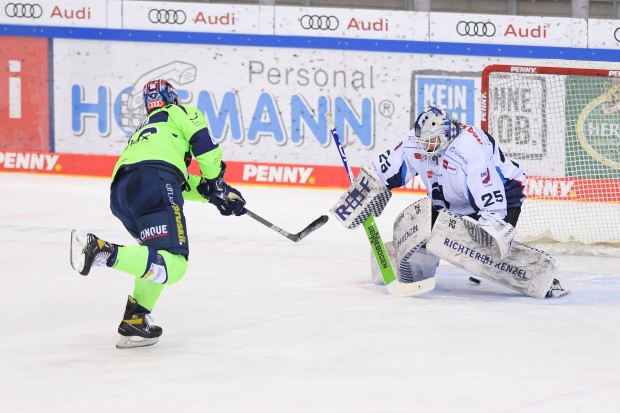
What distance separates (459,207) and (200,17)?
558 cm

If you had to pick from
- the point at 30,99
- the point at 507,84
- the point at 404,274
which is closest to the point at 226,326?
the point at 404,274

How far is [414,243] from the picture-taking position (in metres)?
5.54

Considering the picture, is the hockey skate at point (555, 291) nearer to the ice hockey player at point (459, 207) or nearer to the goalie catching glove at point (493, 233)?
the ice hockey player at point (459, 207)

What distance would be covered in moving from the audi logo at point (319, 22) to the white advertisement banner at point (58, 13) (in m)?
1.92

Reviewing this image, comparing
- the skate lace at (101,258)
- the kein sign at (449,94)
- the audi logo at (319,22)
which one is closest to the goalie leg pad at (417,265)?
the skate lace at (101,258)

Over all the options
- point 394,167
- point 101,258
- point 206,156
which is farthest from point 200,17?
point 101,258

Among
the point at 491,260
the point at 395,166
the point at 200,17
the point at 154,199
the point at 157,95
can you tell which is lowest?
the point at 491,260

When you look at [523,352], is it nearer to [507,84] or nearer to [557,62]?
[507,84]

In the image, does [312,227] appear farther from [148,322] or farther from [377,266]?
[148,322]

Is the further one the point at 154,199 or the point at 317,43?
the point at 317,43

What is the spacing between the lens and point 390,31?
10.4 m

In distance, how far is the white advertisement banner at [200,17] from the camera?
416 inches

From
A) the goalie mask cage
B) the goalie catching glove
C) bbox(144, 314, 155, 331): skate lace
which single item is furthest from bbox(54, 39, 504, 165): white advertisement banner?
bbox(144, 314, 155, 331): skate lace

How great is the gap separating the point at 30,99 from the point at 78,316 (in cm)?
629
